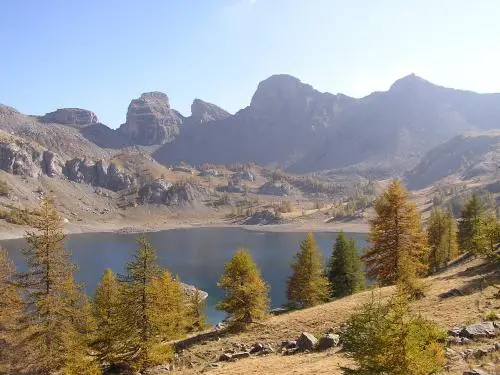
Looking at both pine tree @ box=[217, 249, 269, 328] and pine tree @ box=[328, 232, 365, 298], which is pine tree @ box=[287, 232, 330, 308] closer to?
pine tree @ box=[328, 232, 365, 298]

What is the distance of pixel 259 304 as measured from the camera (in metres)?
41.6

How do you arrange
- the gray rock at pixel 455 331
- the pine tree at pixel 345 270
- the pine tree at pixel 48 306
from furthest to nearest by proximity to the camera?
the pine tree at pixel 345 270, the pine tree at pixel 48 306, the gray rock at pixel 455 331

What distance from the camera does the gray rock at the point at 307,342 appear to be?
102 ft

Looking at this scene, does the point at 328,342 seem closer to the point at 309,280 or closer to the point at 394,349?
the point at 394,349

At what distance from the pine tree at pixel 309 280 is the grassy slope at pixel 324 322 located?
50.5 feet

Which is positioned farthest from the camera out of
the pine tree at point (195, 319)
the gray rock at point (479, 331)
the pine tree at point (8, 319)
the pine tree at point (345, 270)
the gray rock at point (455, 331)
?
the pine tree at point (345, 270)

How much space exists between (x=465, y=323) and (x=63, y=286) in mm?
30454

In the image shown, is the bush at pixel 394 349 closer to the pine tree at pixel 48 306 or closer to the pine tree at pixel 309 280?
the pine tree at pixel 48 306

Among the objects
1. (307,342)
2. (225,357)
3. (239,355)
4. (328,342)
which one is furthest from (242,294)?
(328,342)

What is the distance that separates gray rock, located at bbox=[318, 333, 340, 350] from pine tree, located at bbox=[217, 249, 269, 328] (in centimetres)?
1166

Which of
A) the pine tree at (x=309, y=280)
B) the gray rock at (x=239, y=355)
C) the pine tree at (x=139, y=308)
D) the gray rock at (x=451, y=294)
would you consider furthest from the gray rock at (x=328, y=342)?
the pine tree at (x=309, y=280)

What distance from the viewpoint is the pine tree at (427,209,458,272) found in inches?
2904

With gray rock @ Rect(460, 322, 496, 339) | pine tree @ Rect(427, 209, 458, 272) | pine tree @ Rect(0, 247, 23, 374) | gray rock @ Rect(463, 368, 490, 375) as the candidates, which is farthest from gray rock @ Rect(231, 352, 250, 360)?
pine tree @ Rect(427, 209, 458, 272)

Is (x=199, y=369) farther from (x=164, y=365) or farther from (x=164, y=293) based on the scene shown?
(x=164, y=293)
